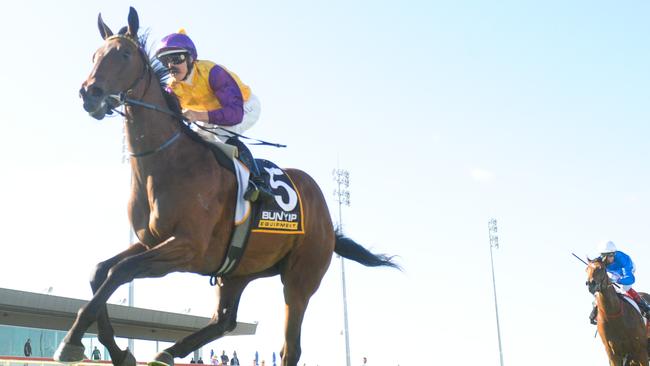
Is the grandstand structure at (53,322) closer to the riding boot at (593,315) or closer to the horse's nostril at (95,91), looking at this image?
the riding boot at (593,315)

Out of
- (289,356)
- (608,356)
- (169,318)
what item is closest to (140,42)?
(289,356)

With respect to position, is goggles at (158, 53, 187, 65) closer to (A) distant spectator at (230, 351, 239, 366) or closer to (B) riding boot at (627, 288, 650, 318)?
(B) riding boot at (627, 288, 650, 318)

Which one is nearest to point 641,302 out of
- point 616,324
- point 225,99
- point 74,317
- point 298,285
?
point 616,324

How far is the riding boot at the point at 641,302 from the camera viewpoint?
14383mm

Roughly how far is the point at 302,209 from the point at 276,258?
1.78 ft

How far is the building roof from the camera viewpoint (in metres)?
26.6

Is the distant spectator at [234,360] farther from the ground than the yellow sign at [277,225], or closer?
farther from the ground

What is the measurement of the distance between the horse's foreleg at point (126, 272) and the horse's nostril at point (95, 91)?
125 centimetres

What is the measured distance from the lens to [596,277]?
550 inches

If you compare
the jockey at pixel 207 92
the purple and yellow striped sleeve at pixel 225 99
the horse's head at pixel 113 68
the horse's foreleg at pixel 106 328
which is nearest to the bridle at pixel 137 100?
the horse's head at pixel 113 68

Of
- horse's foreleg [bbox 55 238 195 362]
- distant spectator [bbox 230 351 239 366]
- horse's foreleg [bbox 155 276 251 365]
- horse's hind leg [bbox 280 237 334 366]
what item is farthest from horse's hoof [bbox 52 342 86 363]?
distant spectator [bbox 230 351 239 366]

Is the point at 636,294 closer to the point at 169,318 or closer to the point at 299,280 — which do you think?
the point at 299,280

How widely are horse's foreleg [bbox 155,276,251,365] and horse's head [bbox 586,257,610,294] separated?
745 centimetres

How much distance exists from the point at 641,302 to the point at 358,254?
6995 millimetres
